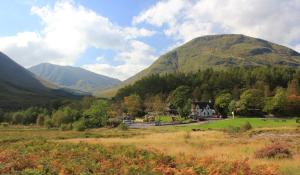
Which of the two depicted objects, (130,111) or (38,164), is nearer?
(38,164)

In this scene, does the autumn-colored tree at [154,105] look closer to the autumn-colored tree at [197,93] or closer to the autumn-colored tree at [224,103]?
the autumn-colored tree at [197,93]

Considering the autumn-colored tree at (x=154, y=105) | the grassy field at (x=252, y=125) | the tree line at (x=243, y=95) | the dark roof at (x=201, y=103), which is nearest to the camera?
the grassy field at (x=252, y=125)

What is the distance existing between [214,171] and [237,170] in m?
1.12

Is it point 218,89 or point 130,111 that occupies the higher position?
point 218,89

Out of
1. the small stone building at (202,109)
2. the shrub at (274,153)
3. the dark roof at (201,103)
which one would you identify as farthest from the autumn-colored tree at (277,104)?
the shrub at (274,153)

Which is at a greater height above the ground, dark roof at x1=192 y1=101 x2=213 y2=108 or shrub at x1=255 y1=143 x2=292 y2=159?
dark roof at x1=192 y1=101 x2=213 y2=108

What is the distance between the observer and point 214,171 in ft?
51.7

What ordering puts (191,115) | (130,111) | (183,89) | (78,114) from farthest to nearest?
(183,89) < (130,111) < (191,115) < (78,114)

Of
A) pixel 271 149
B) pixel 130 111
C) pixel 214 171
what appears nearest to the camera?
pixel 214 171

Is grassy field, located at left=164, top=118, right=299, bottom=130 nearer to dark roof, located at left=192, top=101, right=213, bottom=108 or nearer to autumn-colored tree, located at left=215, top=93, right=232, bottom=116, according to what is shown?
autumn-colored tree, located at left=215, top=93, right=232, bottom=116

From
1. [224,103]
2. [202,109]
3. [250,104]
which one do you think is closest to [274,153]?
[250,104]

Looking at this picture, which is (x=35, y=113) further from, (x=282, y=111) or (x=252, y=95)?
(x=282, y=111)

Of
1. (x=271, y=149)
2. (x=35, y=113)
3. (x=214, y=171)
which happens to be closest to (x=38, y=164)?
(x=214, y=171)

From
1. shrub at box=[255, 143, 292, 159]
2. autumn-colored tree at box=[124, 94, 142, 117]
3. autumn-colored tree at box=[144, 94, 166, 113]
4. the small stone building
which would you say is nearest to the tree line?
autumn-colored tree at box=[144, 94, 166, 113]
